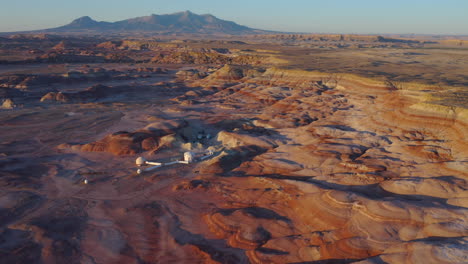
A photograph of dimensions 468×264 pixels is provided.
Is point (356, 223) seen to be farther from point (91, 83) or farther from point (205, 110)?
point (91, 83)

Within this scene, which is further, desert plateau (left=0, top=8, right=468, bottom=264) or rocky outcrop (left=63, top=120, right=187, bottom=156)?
rocky outcrop (left=63, top=120, right=187, bottom=156)

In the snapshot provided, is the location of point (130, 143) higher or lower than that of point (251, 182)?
lower

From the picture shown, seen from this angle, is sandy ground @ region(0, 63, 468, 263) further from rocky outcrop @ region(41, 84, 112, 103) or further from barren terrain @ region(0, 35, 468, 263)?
rocky outcrop @ region(41, 84, 112, 103)

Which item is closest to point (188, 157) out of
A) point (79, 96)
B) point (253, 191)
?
point (253, 191)

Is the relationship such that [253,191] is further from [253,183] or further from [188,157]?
[188,157]

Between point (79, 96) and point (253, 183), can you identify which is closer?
point (253, 183)

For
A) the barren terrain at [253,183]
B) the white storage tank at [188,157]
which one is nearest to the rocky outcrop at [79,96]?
the barren terrain at [253,183]

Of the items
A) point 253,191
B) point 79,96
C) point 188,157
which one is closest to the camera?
point 253,191

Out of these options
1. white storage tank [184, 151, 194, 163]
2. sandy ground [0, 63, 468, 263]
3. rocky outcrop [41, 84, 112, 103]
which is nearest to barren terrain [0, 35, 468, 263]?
sandy ground [0, 63, 468, 263]
